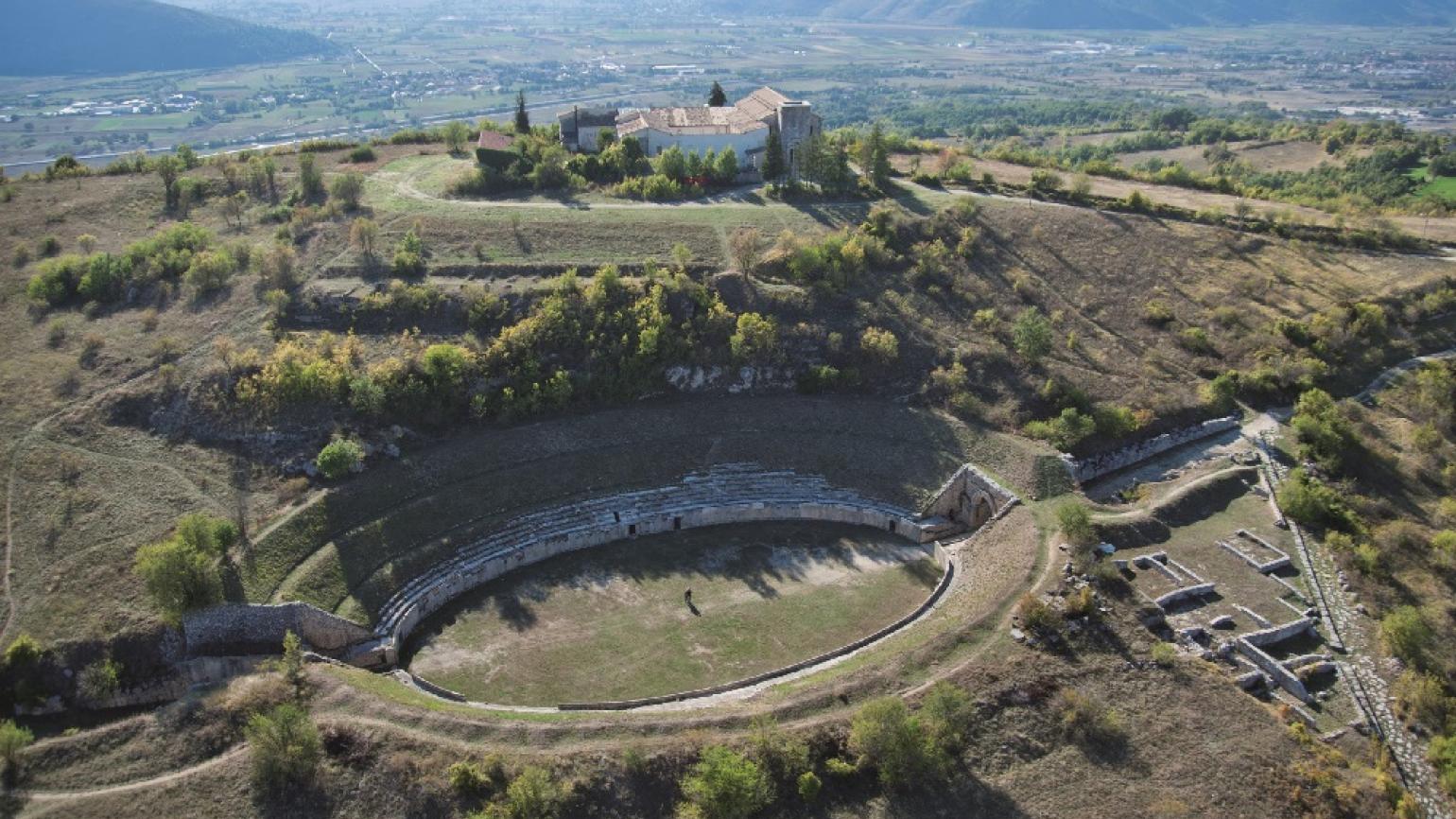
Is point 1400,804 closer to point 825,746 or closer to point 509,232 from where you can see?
point 825,746

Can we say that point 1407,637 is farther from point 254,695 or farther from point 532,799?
point 254,695

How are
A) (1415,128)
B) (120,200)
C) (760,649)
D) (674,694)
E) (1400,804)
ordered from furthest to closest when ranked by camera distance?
(1415,128)
(120,200)
(760,649)
(674,694)
(1400,804)

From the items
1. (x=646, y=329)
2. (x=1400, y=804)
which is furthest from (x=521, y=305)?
(x=1400, y=804)

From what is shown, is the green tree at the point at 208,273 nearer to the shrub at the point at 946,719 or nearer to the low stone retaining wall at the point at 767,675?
the low stone retaining wall at the point at 767,675

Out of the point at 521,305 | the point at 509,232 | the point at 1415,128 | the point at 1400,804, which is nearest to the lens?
the point at 1400,804

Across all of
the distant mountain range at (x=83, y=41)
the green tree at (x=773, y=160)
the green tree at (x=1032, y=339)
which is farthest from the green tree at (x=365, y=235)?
the distant mountain range at (x=83, y=41)

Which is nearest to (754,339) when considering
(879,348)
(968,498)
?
(879,348)
